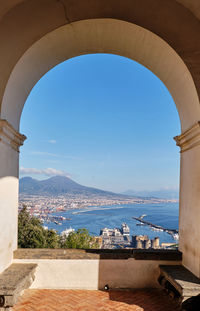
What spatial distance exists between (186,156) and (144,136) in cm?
10228

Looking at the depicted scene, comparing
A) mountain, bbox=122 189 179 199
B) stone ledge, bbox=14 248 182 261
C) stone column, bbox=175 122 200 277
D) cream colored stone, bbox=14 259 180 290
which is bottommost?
mountain, bbox=122 189 179 199

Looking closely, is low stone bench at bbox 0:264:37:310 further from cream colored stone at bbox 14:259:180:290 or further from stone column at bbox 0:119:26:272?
cream colored stone at bbox 14:259:180:290

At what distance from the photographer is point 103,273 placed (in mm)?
4973

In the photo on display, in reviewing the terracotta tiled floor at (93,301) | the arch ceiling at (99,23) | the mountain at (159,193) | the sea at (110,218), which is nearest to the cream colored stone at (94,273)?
the terracotta tiled floor at (93,301)

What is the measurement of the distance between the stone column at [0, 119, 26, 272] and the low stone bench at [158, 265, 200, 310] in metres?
2.79

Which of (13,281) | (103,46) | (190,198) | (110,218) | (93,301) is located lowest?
(110,218)

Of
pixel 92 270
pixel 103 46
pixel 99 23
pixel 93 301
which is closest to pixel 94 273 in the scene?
pixel 92 270

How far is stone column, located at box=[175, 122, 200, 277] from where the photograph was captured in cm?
430

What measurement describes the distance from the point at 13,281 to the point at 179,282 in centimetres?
251

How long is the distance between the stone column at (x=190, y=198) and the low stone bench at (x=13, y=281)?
2774mm

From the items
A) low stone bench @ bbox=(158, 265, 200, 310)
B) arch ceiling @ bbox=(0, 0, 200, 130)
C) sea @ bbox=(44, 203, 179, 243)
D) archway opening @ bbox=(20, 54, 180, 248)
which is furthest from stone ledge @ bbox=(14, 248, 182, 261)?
archway opening @ bbox=(20, 54, 180, 248)

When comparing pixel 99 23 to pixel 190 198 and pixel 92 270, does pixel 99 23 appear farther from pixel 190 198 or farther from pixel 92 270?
pixel 92 270

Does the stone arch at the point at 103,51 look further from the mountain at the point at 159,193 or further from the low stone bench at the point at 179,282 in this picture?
the mountain at the point at 159,193

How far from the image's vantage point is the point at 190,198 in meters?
4.62
